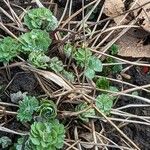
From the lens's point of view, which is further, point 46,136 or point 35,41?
point 35,41

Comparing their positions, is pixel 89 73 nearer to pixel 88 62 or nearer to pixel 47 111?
pixel 88 62

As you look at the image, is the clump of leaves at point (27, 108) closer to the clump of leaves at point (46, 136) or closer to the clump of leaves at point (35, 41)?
the clump of leaves at point (46, 136)

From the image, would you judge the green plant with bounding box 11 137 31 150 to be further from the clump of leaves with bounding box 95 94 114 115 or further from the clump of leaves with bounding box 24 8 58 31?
the clump of leaves with bounding box 24 8 58 31

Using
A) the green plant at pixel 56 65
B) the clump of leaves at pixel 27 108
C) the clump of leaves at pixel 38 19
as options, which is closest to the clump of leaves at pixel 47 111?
the clump of leaves at pixel 27 108

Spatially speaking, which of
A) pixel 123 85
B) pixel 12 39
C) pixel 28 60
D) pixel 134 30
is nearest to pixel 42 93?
pixel 28 60

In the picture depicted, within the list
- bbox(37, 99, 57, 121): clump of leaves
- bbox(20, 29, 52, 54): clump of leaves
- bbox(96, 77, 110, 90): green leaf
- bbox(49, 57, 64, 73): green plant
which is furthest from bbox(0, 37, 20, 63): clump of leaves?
bbox(96, 77, 110, 90): green leaf

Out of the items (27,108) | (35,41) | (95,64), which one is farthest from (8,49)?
(95,64)
